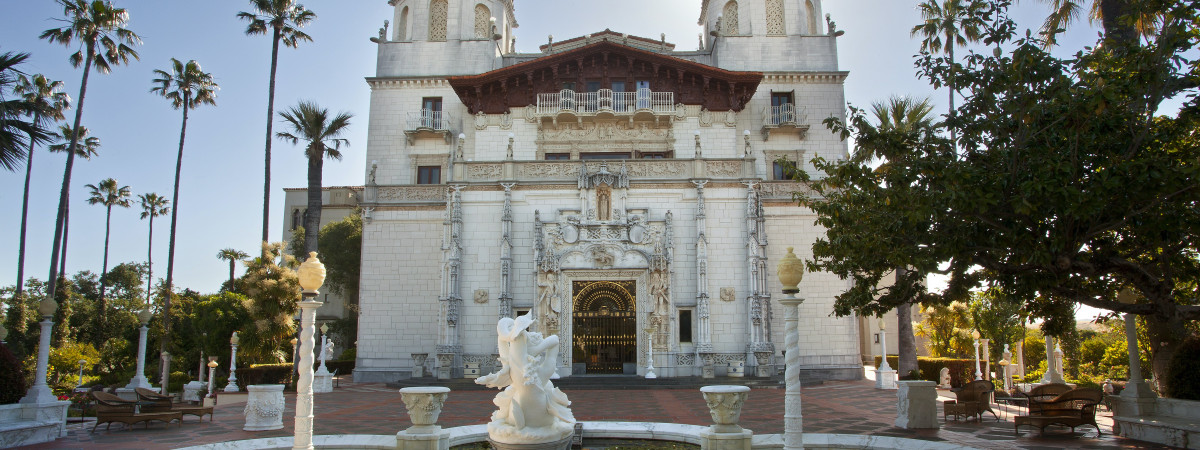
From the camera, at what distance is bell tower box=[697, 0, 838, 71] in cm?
3080

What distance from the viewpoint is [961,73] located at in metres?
10.8

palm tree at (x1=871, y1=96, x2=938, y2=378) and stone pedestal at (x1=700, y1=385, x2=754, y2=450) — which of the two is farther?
palm tree at (x1=871, y1=96, x2=938, y2=378)

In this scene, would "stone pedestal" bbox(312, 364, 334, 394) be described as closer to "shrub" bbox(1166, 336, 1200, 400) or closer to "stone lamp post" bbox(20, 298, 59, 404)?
"stone lamp post" bbox(20, 298, 59, 404)

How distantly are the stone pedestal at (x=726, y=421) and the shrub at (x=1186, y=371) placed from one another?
8.18 meters

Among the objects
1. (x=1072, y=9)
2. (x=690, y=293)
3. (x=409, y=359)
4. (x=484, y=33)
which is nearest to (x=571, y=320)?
(x=690, y=293)

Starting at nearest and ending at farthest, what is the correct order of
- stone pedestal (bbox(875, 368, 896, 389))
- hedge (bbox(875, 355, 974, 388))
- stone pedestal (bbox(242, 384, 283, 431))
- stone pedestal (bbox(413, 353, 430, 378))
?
1. stone pedestal (bbox(242, 384, 283, 431))
2. stone pedestal (bbox(875, 368, 896, 389))
3. stone pedestal (bbox(413, 353, 430, 378))
4. hedge (bbox(875, 355, 974, 388))

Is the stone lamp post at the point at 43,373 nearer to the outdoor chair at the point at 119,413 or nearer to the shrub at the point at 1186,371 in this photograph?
the outdoor chair at the point at 119,413

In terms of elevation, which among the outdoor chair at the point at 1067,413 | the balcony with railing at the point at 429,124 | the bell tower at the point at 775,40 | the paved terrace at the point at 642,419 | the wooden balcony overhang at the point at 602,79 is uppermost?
the bell tower at the point at 775,40

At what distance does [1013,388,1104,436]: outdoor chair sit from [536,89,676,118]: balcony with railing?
1912 centimetres

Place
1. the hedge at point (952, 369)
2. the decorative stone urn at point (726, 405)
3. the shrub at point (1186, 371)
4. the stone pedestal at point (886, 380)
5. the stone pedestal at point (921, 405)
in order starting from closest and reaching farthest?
the decorative stone urn at point (726, 405)
the shrub at point (1186, 371)
the stone pedestal at point (921, 405)
the stone pedestal at point (886, 380)
the hedge at point (952, 369)

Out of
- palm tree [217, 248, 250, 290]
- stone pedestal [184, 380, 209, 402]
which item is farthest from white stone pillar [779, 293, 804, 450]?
palm tree [217, 248, 250, 290]

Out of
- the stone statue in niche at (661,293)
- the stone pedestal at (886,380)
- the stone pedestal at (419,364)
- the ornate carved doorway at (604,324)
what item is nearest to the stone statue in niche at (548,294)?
the ornate carved doorway at (604,324)

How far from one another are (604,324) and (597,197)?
4775mm

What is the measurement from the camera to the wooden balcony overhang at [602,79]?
94.3 feet
